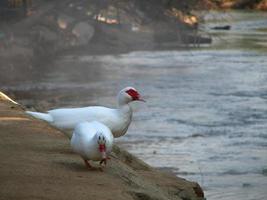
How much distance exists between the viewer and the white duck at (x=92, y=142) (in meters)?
8.73

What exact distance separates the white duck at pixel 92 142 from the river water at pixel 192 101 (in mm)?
4901

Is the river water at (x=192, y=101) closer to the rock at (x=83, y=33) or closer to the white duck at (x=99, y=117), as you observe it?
the rock at (x=83, y=33)

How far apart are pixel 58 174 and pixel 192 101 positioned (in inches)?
712

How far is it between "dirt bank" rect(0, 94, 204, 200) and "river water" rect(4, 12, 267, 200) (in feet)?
9.99

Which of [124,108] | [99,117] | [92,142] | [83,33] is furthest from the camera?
[83,33]

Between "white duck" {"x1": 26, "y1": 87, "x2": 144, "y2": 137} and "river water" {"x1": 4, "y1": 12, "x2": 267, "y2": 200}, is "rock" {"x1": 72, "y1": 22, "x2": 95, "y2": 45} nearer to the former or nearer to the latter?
"river water" {"x1": 4, "y1": 12, "x2": 267, "y2": 200}

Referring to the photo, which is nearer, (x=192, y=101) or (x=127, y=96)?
(x=127, y=96)

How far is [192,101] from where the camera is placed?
26719 mm

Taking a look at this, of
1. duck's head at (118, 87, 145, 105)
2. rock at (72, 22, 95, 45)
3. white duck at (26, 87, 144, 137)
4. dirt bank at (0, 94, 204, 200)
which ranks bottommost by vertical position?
rock at (72, 22, 95, 45)

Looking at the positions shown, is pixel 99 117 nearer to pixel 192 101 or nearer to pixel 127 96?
pixel 127 96

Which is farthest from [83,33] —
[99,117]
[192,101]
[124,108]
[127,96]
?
[99,117]

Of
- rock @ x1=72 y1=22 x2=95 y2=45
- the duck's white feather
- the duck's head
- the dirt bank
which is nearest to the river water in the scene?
rock @ x1=72 y1=22 x2=95 y2=45

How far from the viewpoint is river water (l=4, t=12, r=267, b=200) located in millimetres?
16391

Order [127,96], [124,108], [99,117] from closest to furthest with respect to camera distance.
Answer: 1. [99,117]
2. [124,108]
3. [127,96]
